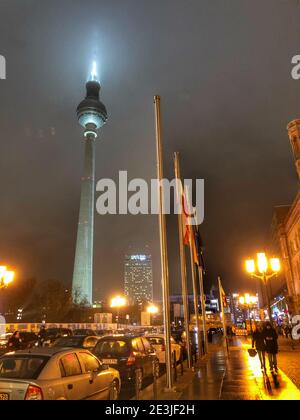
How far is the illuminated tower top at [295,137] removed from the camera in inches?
1928

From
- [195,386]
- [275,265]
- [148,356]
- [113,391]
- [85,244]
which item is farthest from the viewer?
[85,244]

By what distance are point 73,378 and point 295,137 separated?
50.2 metres

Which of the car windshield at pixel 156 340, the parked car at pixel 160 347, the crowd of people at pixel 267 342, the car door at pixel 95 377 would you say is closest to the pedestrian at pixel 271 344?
the crowd of people at pixel 267 342

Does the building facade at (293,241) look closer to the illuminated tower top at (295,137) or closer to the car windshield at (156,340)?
the illuminated tower top at (295,137)

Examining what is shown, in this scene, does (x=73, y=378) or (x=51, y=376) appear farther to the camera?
(x=73, y=378)

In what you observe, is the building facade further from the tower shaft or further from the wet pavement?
the tower shaft

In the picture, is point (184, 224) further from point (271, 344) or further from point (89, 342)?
point (89, 342)

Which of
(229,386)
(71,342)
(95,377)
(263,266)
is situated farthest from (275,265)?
(95,377)

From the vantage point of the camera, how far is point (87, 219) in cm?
11306

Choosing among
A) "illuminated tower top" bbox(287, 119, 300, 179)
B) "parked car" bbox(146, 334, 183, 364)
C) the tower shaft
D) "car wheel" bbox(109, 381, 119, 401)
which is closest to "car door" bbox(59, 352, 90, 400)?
"car wheel" bbox(109, 381, 119, 401)

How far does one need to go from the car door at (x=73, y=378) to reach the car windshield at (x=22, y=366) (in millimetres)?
482

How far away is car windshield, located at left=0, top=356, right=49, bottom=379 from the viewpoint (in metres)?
6.79

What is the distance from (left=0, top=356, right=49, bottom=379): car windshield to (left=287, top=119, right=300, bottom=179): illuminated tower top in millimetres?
48190
